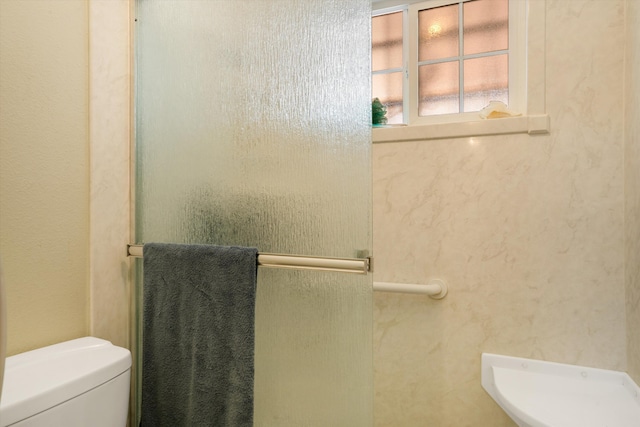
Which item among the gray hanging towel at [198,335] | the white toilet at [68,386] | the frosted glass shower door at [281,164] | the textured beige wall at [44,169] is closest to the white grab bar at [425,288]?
the frosted glass shower door at [281,164]

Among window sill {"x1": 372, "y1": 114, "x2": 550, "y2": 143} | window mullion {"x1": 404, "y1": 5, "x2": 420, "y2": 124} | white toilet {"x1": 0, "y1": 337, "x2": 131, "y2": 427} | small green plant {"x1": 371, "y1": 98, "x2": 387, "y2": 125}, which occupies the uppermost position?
window mullion {"x1": 404, "y1": 5, "x2": 420, "y2": 124}

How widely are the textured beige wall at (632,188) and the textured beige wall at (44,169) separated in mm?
1508

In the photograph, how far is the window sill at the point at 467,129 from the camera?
3.91ft

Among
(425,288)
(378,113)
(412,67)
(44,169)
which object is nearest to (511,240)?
(425,288)

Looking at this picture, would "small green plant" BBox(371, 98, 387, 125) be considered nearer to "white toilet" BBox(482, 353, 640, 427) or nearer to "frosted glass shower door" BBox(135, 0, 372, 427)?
"frosted glass shower door" BBox(135, 0, 372, 427)

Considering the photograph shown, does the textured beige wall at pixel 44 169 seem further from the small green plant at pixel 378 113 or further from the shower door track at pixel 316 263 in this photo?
the small green plant at pixel 378 113

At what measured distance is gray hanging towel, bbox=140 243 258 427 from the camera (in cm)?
94

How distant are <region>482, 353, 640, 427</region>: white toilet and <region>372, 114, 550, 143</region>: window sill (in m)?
0.73

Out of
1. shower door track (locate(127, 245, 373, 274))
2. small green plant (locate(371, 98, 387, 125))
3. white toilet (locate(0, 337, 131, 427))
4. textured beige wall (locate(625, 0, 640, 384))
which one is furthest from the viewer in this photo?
small green plant (locate(371, 98, 387, 125))

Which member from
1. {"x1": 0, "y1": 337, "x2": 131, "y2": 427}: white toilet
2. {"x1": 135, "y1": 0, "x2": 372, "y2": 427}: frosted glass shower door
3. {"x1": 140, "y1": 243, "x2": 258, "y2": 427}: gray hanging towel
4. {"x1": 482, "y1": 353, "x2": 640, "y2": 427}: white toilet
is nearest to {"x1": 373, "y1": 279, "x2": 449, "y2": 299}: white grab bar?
{"x1": 482, "y1": 353, "x2": 640, "y2": 427}: white toilet

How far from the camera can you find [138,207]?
1.18 metres

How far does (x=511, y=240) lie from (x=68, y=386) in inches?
49.6

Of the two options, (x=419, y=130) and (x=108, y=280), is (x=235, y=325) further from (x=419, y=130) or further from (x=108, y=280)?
(x=419, y=130)

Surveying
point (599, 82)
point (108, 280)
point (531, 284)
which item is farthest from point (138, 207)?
point (599, 82)
